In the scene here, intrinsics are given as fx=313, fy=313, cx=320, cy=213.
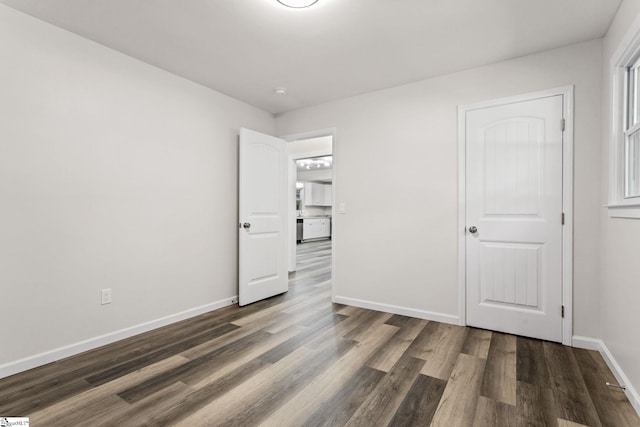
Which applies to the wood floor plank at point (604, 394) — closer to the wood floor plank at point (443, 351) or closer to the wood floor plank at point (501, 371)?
the wood floor plank at point (501, 371)

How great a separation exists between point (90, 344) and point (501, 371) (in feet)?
9.79

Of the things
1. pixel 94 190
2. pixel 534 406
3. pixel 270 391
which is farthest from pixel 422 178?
pixel 94 190

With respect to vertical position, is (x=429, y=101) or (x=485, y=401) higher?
(x=429, y=101)

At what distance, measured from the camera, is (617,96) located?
205 centimetres

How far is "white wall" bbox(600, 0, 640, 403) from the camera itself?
1.71 metres

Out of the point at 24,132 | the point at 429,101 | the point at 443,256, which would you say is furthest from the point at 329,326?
the point at 24,132

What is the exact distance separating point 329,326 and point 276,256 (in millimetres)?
1334

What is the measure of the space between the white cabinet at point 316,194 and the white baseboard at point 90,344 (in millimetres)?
7664

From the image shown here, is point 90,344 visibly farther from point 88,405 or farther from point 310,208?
point 310,208

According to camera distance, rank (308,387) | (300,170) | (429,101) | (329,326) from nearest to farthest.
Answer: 1. (308,387)
2. (329,326)
3. (429,101)
4. (300,170)

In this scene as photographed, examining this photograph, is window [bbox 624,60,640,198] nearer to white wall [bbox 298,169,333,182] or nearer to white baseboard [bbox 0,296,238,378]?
white baseboard [bbox 0,296,238,378]

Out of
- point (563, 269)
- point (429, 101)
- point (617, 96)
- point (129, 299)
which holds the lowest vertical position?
point (129, 299)

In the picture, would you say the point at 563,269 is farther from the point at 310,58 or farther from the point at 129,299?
the point at 129,299

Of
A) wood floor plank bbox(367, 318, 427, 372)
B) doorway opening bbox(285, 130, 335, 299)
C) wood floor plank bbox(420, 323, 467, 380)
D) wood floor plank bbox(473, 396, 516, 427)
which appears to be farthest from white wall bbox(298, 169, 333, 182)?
wood floor plank bbox(473, 396, 516, 427)
